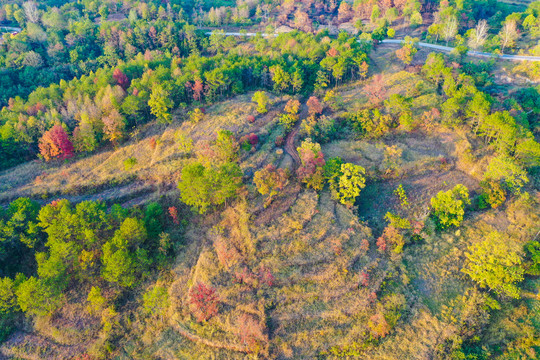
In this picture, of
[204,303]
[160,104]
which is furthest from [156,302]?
[160,104]

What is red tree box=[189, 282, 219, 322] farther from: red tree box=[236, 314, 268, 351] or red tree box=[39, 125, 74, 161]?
red tree box=[39, 125, 74, 161]

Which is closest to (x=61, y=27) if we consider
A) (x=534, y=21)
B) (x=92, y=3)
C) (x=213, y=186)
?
(x=92, y=3)

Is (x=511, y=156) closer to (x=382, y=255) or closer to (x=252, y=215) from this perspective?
(x=382, y=255)

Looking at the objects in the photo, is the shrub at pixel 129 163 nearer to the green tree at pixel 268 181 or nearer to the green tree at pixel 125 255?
the green tree at pixel 125 255

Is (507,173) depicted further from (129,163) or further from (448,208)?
(129,163)

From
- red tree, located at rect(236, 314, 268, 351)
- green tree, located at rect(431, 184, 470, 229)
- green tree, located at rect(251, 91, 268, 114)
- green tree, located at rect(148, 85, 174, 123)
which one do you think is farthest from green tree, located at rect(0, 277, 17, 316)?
green tree, located at rect(431, 184, 470, 229)

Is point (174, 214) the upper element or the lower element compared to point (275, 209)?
lower

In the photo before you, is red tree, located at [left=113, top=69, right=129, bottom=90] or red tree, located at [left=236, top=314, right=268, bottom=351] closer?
red tree, located at [left=236, top=314, right=268, bottom=351]
